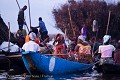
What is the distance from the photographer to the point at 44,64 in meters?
18.7

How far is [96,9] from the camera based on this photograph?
119 ft

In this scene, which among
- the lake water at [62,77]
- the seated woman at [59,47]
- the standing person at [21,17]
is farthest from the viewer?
the standing person at [21,17]

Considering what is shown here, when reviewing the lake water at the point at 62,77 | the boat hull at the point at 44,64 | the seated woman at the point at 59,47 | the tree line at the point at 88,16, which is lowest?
the lake water at the point at 62,77

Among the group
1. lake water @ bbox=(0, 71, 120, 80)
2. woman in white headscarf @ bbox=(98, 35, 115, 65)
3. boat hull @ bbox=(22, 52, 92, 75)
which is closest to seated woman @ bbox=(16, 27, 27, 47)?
lake water @ bbox=(0, 71, 120, 80)

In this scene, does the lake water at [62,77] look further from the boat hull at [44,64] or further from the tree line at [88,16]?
the tree line at [88,16]

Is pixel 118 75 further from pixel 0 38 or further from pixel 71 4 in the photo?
pixel 71 4

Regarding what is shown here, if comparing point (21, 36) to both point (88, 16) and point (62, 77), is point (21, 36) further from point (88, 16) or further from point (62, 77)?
point (88, 16)

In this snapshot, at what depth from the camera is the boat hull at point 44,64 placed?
18375mm

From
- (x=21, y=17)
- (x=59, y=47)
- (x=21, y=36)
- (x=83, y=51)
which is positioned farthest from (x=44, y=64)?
(x=21, y=17)

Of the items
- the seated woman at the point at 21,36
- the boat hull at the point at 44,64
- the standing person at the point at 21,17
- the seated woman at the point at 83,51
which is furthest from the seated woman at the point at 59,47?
the standing person at the point at 21,17

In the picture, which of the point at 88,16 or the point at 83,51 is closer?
the point at 83,51

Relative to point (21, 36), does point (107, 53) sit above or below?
below

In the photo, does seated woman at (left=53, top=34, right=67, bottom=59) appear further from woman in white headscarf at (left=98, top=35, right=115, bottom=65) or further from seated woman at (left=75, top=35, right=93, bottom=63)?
woman in white headscarf at (left=98, top=35, right=115, bottom=65)

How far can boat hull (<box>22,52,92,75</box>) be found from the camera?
18.4 meters
